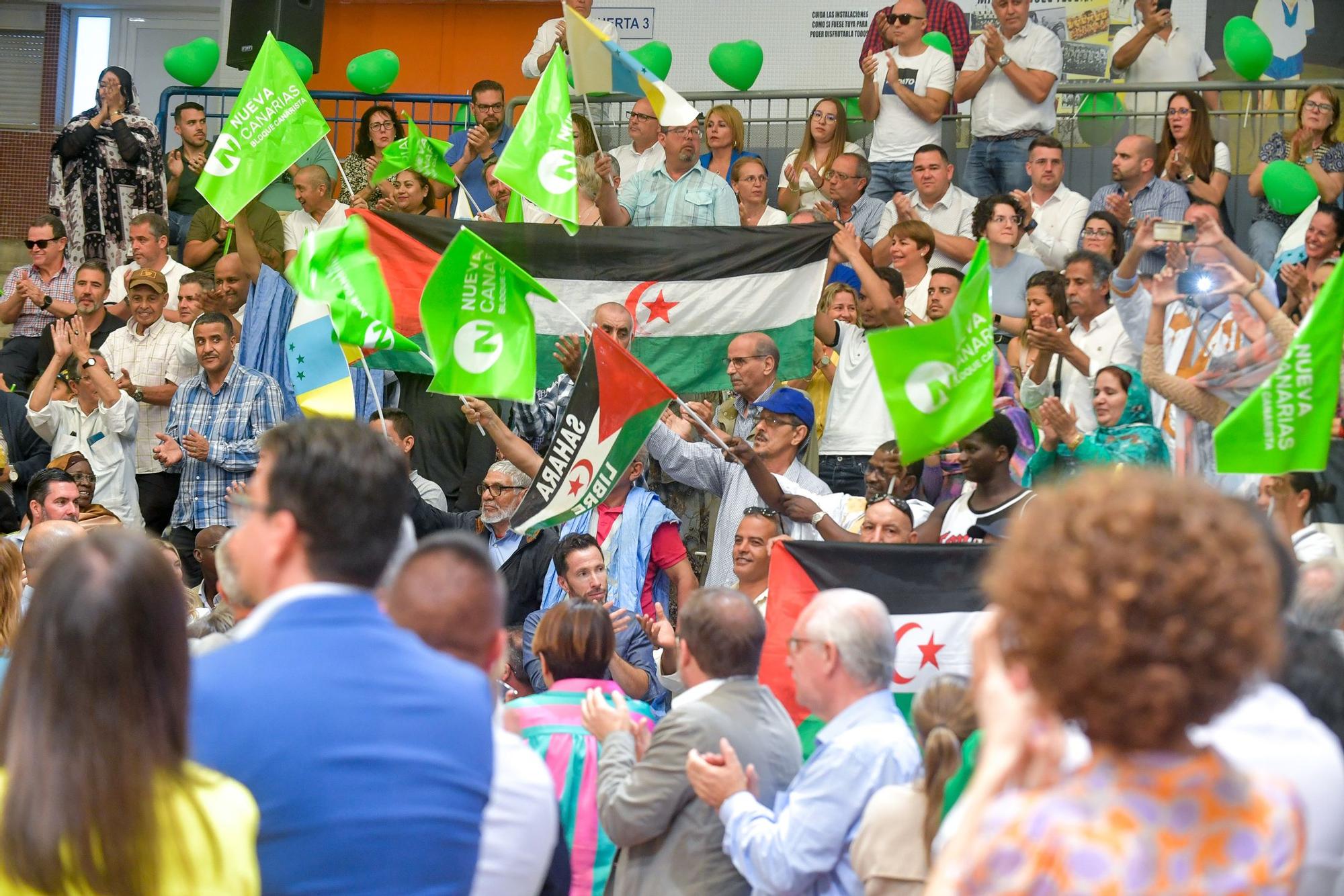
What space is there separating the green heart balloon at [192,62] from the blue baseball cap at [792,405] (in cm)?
778

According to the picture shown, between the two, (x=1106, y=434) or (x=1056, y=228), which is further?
(x=1056, y=228)

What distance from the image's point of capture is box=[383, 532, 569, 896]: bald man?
2.88 m

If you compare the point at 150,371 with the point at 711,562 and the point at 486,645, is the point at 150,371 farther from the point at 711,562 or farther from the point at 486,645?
the point at 486,645

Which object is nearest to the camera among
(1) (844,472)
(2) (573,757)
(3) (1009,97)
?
(2) (573,757)

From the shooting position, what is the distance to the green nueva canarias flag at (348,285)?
751 cm

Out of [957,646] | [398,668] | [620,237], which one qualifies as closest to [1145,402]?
[957,646]

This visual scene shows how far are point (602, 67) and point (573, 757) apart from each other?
496cm

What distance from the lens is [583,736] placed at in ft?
15.1

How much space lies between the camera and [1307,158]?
9.84 meters

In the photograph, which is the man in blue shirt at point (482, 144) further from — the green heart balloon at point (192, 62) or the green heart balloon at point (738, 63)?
the green heart balloon at point (192, 62)

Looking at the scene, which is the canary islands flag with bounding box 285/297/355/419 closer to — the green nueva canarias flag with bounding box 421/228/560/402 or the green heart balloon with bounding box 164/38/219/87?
the green nueva canarias flag with bounding box 421/228/560/402

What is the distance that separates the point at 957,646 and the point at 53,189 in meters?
9.21

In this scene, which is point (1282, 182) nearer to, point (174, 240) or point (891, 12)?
point (891, 12)

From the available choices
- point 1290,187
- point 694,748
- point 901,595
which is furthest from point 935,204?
point 694,748
